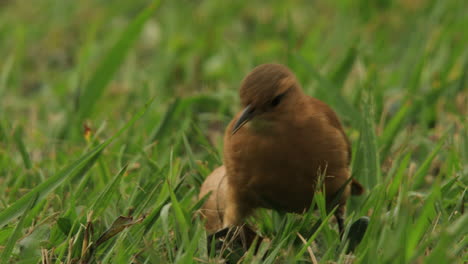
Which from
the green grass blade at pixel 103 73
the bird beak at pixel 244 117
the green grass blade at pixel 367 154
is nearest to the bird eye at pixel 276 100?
the bird beak at pixel 244 117

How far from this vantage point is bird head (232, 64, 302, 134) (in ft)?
10.7

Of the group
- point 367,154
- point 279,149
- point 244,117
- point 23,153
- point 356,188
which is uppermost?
point 244,117

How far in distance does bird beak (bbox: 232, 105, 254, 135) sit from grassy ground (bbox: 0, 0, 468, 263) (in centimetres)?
33

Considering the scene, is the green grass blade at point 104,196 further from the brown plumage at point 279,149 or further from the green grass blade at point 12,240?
the brown plumage at point 279,149

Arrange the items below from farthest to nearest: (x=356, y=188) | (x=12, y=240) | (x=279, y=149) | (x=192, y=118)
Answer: (x=192, y=118)
(x=356, y=188)
(x=279, y=149)
(x=12, y=240)

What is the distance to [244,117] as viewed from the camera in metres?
3.24

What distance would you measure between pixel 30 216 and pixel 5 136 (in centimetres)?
134

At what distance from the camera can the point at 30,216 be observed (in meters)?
3.12

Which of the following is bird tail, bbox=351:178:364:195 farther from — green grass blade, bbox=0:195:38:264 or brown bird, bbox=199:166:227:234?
green grass blade, bbox=0:195:38:264

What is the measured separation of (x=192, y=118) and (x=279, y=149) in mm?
1611

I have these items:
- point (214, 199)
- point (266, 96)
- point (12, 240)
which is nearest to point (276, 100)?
point (266, 96)

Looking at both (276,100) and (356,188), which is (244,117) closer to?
(276,100)

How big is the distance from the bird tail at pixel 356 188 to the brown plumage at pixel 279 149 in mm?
156

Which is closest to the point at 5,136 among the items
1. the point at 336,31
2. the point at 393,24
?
the point at 336,31
